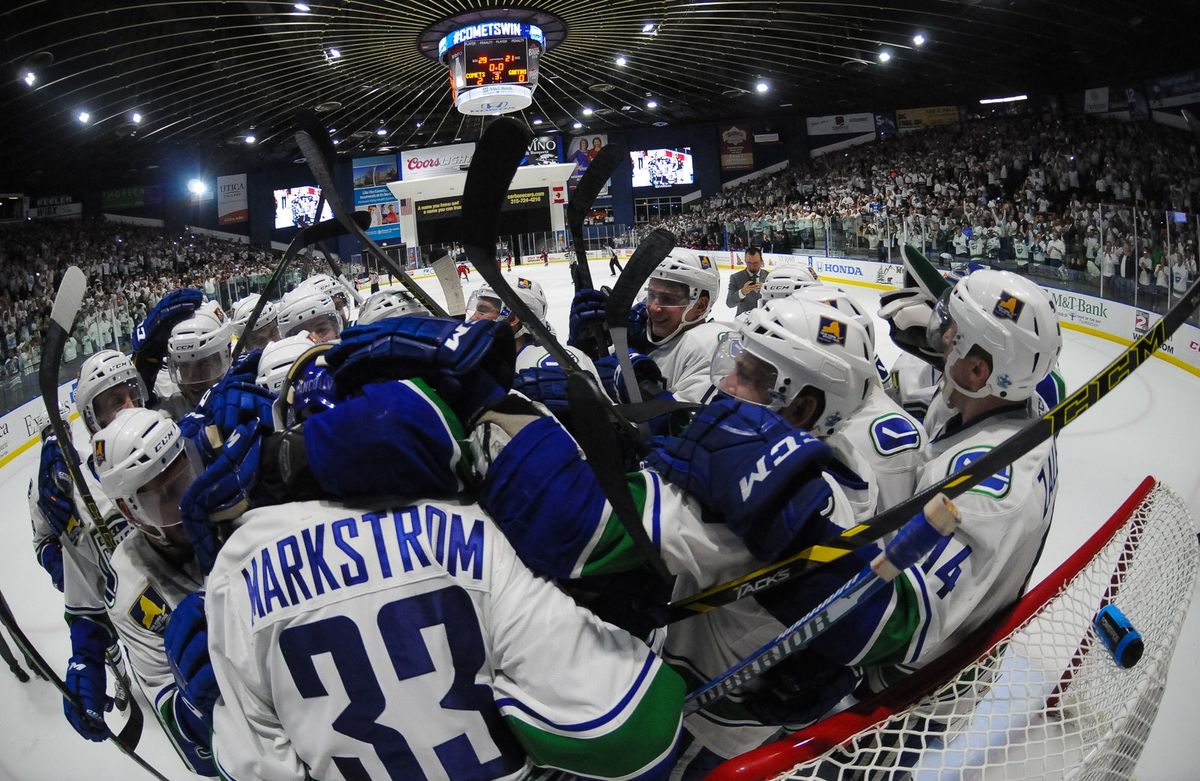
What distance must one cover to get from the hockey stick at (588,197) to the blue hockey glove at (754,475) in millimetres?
723

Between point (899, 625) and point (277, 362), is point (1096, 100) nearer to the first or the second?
point (277, 362)

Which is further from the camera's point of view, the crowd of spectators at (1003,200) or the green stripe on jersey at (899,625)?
the crowd of spectators at (1003,200)

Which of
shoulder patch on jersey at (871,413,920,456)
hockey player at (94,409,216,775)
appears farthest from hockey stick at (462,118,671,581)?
shoulder patch on jersey at (871,413,920,456)

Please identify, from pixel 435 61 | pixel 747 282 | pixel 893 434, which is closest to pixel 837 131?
pixel 435 61

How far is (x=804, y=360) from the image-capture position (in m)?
1.59

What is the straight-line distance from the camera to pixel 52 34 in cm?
1093

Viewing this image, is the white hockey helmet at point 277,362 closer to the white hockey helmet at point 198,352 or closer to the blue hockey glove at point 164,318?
the white hockey helmet at point 198,352

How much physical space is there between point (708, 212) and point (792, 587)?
93.3 feet

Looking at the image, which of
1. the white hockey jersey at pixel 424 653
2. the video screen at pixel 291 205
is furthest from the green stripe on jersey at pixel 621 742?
the video screen at pixel 291 205

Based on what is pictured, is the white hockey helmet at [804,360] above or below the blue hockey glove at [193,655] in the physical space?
above

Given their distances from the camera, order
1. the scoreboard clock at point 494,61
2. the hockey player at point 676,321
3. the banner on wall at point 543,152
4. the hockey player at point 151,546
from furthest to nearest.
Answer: the banner on wall at point 543,152
the scoreboard clock at point 494,61
the hockey player at point 676,321
the hockey player at point 151,546

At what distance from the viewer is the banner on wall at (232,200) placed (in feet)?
92.5

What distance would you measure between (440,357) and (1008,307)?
1.35 metres

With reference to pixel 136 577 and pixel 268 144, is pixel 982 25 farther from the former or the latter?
pixel 268 144
